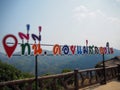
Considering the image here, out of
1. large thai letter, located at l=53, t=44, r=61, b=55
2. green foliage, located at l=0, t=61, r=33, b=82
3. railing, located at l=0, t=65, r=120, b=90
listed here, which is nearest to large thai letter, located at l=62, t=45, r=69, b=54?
large thai letter, located at l=53, t=44, r=61, b=55

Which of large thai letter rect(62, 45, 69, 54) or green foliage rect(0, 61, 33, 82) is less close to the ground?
large thai letter rect(62, 45, 69, 54)

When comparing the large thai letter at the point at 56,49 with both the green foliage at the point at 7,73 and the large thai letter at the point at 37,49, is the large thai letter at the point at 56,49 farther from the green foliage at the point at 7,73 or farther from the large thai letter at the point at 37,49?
the green foliage at the point at 7,73

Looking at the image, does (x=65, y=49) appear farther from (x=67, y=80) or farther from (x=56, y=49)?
(x=67, y=80)

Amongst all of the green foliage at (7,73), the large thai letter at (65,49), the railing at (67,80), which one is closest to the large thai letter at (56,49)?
the large thai letter at (65,49)

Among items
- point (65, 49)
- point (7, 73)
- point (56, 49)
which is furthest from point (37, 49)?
point (7, 73)

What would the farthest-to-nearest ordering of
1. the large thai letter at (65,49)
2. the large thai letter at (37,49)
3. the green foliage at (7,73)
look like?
the green foliage at (7,73), the large thai letter at (65,49), the large thai letter at (37,49)

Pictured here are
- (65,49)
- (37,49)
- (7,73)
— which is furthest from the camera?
(7,73)

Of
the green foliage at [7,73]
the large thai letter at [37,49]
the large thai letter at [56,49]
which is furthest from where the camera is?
the green foliage at [7,73]

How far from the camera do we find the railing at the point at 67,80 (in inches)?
425

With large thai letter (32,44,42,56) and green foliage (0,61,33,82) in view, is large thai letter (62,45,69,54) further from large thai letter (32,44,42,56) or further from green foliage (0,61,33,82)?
green foliage (0,61,33,82)

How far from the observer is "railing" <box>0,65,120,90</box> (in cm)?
1079

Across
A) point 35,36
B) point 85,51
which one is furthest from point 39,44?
point 85,51

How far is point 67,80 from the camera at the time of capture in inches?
537

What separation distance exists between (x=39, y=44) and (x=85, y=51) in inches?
226
